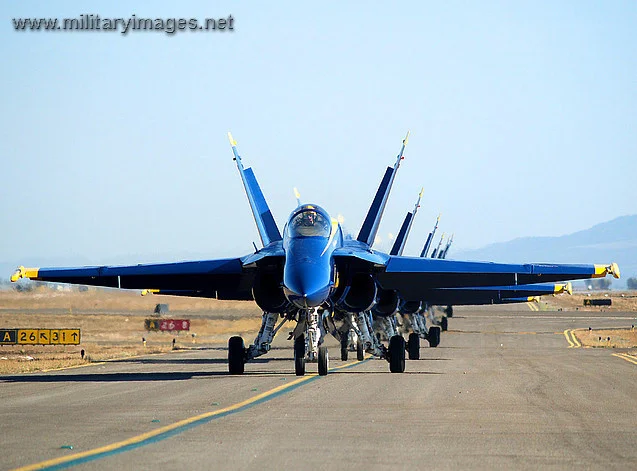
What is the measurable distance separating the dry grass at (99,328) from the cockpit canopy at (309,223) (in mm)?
8526

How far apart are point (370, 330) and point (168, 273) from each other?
489 cm

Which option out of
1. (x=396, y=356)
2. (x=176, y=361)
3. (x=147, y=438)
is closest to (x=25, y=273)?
(x=396, y=356)

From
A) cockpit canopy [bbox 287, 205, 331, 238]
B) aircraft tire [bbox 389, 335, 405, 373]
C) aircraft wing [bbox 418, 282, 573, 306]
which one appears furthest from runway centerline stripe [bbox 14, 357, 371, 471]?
aircraft wing [bbox 418, 282, 573, 306]

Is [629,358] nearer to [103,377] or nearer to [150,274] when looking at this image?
[150,274]

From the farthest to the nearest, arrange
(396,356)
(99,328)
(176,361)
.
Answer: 1. (99,328)
2. (176,361)
3. (396,356)

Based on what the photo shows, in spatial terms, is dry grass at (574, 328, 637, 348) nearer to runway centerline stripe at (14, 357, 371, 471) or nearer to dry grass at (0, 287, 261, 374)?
dry grass at (0, 287, 261, 374)

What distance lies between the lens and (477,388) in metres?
19.6

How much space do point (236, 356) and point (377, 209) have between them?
23.7 ft

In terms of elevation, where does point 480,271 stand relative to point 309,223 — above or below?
below

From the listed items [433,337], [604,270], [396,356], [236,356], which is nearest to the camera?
[604,270]

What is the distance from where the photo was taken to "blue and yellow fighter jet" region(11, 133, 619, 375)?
21938mm

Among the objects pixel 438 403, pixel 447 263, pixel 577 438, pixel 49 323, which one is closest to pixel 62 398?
pixel 438 403

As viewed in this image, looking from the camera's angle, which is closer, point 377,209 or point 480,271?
point 480,271

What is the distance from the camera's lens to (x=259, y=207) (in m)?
27.6
